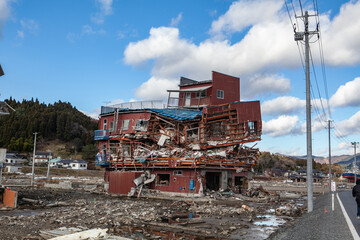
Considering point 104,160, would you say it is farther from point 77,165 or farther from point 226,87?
point 77,165

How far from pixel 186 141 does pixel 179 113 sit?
4339 millimetres

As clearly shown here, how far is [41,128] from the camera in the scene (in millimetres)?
142375

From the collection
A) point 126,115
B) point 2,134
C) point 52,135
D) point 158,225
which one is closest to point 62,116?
point 52,135

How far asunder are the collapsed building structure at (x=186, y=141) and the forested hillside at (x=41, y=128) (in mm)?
96361

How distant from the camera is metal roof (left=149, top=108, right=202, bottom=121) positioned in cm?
4078

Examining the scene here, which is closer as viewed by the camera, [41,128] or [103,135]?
[103,135]

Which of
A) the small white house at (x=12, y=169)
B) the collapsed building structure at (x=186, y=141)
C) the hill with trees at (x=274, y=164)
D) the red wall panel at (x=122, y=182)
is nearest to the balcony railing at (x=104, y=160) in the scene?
the collapsed building structure at (x=186, y=141)

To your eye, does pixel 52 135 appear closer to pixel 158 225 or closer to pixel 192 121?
pixel 192 121

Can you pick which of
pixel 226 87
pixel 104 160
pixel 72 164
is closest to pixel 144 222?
pixel 104 160

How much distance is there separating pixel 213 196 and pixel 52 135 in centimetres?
13397

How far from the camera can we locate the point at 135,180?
37969mm

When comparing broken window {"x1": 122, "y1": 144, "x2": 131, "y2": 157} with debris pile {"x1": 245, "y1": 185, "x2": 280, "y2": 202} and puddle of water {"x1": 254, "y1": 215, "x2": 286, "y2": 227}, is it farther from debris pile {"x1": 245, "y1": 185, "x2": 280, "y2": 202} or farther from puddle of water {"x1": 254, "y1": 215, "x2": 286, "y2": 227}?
puddle of water {"x1": 254, "y1": 215, "x2": 286, "y2": 227}

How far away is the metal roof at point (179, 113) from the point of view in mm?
40781

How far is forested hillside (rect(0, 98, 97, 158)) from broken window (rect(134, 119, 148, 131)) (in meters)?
97.7
